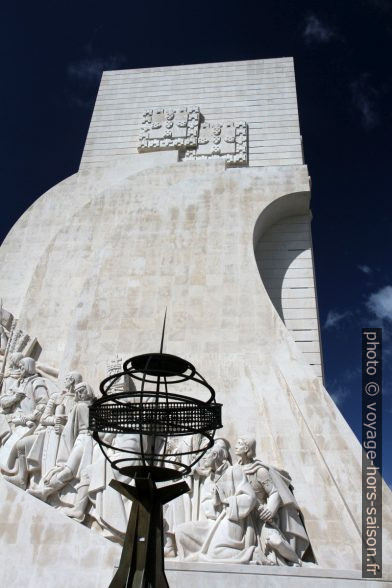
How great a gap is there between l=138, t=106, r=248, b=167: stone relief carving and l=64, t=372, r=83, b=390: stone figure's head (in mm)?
5947

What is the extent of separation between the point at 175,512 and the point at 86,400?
1.72m

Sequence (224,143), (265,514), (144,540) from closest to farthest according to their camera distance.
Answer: (144,540)
(265,514)
(224,143)

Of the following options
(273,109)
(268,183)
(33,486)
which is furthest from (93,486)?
(273,109)

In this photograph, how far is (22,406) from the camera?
664 cm

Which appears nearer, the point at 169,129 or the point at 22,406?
the point at 22,406

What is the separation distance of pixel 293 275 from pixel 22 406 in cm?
492

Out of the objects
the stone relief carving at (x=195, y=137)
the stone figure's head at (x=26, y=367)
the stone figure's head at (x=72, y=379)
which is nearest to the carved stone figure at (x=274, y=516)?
the stone figure's head at (x=72, y=379)

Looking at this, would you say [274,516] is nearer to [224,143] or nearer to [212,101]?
[224,143]

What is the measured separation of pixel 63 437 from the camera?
19.4 feet

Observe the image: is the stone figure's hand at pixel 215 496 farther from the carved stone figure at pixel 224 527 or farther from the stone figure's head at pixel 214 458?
the stone figure's head at pixel 214 458

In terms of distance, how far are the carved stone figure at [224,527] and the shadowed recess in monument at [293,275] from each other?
345cm

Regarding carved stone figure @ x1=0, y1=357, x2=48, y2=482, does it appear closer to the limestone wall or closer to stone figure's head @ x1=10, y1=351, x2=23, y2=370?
stone figure's head @ x1=10, y1=351, x2=23, y2=370

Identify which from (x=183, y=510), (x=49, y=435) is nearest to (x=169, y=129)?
(x=49, y=435)

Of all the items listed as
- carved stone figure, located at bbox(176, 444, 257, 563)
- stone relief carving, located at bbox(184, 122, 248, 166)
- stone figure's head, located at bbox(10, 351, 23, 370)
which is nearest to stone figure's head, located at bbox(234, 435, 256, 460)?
carved stone figure, located at bbox(176, 444, 257, 563)
